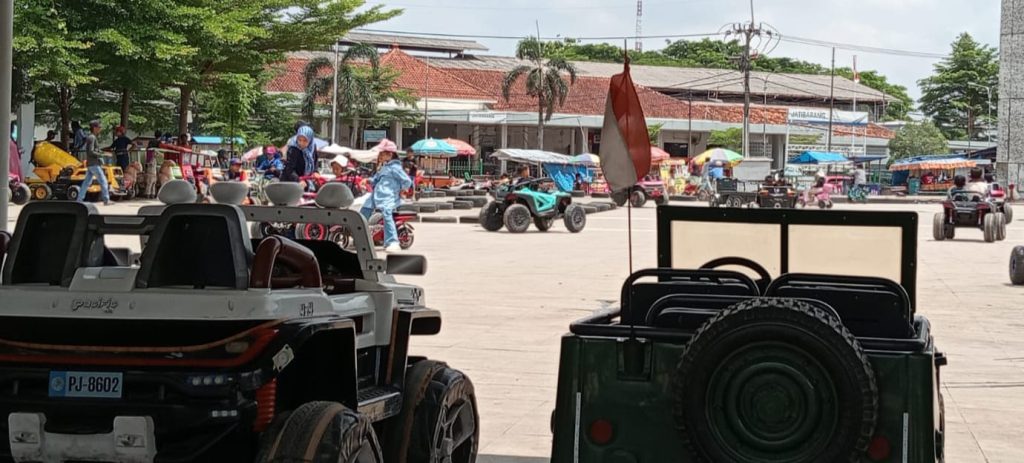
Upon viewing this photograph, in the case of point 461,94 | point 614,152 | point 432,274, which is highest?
point 461,94

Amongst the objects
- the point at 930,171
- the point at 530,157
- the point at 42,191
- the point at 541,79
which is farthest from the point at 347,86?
the point at 42,191

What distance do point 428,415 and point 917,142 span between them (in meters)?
84.4

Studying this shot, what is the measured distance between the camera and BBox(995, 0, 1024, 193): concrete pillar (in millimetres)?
61906

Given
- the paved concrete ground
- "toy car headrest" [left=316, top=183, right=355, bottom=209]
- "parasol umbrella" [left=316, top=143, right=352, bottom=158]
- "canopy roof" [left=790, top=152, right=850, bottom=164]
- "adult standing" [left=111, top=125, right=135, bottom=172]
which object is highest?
"canopy roof" [left=790, top=152, right=850, bottom=164]

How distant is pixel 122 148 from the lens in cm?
3244

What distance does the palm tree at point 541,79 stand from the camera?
6831 cm

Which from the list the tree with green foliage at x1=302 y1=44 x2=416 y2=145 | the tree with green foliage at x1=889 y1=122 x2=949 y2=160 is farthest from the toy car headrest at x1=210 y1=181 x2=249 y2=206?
the tree with green foliage at x1=889 y1=122 x2=949 y2=160

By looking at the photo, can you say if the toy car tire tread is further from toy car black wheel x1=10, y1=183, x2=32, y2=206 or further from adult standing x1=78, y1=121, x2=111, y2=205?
toy car black wheel x1=10, y1=183, x2=32, y2=206

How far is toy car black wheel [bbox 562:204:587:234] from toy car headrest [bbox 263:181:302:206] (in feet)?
72.6

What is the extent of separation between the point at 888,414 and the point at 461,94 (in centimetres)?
7064

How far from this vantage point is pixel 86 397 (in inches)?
164

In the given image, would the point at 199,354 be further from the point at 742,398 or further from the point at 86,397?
the point at 742,398

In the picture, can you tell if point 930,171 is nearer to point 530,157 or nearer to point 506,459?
point 530,157

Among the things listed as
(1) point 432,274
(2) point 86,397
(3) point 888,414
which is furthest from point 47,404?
(1) point 432,274
